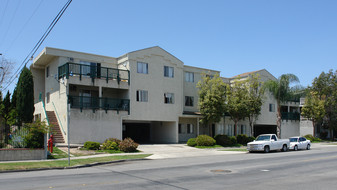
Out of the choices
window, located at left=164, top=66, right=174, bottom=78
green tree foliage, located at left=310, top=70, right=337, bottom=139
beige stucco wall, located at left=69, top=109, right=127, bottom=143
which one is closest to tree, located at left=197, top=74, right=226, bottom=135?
window, located at left=164, top=66, right=174, bottom=78

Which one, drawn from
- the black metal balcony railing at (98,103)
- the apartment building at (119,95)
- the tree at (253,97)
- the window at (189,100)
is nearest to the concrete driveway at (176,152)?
the apartment building at (119,95)

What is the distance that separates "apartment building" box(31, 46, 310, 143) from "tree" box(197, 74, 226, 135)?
6.13 feet

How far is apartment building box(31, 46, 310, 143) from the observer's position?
90.9ft

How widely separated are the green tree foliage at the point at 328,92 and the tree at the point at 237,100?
1737 cm

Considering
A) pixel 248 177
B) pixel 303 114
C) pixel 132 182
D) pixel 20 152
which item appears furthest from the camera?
pixel 303 114

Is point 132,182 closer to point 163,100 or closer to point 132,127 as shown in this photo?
point 163,100

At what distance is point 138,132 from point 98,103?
10101 millimetres

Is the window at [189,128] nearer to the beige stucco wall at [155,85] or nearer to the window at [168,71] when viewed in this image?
the beige stucco wall at [155,85]

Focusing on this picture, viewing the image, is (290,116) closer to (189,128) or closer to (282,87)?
(282,87)

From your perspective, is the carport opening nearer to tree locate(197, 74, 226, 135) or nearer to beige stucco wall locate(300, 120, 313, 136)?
tree locate(197, 74, 226, 135)

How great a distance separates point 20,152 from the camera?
19266mm

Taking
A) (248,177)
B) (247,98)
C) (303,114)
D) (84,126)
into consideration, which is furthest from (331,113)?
(248,177)

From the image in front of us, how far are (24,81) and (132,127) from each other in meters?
15.8

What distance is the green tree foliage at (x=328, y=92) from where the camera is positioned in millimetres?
46406
